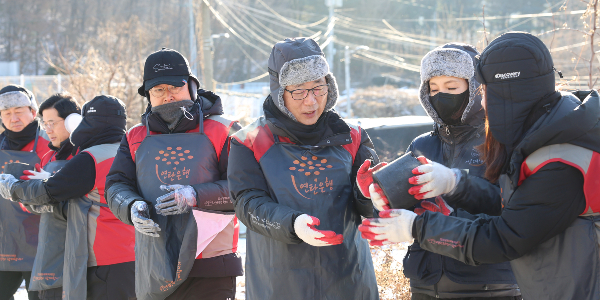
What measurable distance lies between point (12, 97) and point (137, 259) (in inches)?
116

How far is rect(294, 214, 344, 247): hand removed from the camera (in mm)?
2055

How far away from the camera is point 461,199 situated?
229 cm

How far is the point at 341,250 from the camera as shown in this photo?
93.7 inches

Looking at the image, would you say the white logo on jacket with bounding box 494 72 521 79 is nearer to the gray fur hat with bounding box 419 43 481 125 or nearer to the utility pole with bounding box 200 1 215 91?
the gray fur hat with bounding box 419 43 481 125

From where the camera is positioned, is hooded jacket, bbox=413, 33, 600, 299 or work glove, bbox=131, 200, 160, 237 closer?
hooded jacket, bbox=413, 33, 600, 299

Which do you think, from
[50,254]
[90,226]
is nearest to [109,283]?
[90,226]

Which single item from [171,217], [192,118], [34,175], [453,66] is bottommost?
[171,217]

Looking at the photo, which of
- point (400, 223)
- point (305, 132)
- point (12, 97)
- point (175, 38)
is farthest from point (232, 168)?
point (175, 38)

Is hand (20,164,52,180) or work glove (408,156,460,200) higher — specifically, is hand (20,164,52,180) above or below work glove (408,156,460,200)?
below

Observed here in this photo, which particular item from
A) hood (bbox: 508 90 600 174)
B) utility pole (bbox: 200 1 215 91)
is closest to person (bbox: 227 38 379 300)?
hood (bbox: 508 90 600 174)

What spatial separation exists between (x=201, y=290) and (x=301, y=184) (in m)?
1.12

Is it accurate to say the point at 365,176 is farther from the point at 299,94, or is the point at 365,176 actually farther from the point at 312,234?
the point at 299,94

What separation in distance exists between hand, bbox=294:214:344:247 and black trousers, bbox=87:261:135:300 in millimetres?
1935

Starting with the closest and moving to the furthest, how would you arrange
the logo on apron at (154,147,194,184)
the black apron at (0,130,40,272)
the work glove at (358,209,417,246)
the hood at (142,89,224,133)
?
1. the work glove at (358,209,417,246)
2. the logo on apron at (154,147,194,184)
3. the hood at (142,89,224,133)
4. the black apron at (0,130,40,272)
